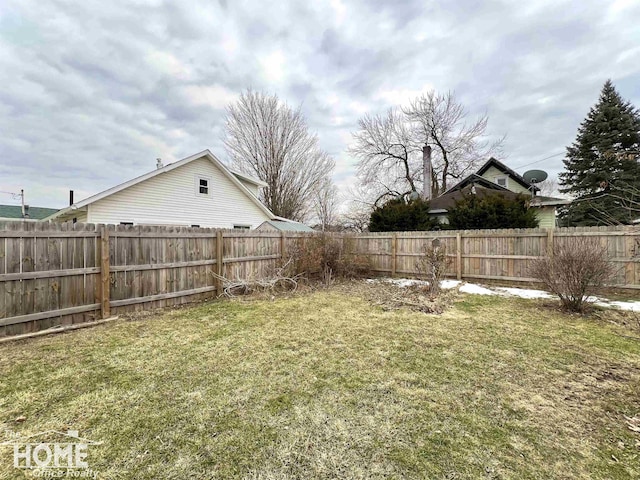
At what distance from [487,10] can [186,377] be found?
10944 mm

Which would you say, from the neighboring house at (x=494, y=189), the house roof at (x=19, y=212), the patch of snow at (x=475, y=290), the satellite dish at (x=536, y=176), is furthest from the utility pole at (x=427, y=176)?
the house roof at (x=19, y=212)

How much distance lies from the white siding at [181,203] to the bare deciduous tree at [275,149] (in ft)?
24.9

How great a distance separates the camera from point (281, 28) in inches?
347

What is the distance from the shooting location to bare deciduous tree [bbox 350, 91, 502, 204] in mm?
20078

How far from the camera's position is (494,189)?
15.6 meters

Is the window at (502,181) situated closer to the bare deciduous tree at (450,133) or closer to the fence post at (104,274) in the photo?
the bare deciduous tree at (450,133)

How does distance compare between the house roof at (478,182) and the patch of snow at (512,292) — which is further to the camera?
the house roof at (478,182)

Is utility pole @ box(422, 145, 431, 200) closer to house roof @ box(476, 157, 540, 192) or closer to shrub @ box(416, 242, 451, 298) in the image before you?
house roof @ box(476, 157, 540, 192)

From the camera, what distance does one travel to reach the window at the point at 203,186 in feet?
42.5

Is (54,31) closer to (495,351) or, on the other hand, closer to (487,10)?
(487,10)

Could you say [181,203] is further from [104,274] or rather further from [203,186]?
[104,274]

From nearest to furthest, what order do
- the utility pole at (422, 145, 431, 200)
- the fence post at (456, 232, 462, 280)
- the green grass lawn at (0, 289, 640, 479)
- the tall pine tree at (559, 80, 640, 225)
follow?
1. the green grass lawn at (0, 289, 640, 479)
2. the fence post at (456, 232, 462, 280)
3. the tall pine tree at (559, 80, 640, 225)
4. the utility pole at (422, 145, 431, 200)

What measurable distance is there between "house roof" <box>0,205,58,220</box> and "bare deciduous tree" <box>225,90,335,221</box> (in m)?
16.0

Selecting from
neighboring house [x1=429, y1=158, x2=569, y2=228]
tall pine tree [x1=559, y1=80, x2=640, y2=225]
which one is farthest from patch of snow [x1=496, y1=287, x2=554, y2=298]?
tall pine tree [x1=559, y1=80, x2=640, y2=225]
